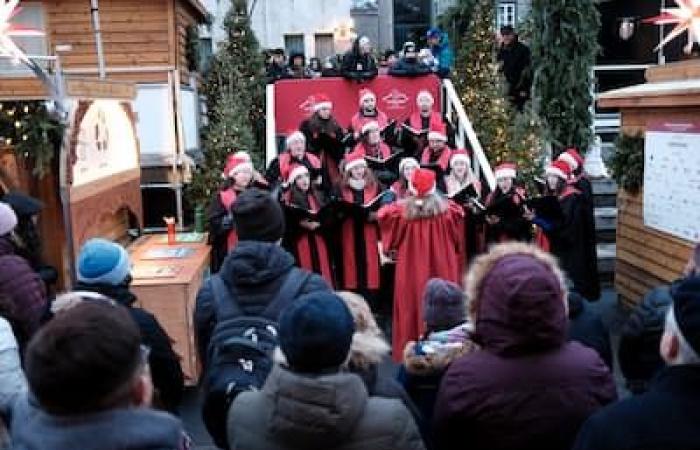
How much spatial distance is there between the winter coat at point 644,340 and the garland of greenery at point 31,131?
192 inches

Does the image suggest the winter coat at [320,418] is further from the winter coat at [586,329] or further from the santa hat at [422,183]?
the santa hat at [422,183]

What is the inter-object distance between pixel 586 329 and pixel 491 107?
9.32m

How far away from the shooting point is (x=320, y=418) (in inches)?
89.9

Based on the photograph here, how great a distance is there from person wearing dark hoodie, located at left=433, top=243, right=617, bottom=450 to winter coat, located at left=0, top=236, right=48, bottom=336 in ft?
7.10

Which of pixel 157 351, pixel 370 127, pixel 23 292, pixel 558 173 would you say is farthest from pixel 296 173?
pixel 157 351

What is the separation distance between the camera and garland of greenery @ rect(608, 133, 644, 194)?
8.50 m

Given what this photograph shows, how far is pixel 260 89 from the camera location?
14.8 m

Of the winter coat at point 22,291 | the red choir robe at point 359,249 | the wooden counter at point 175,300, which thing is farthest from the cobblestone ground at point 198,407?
the red choir robe at point 359,249

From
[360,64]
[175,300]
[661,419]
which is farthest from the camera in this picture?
[360,64]

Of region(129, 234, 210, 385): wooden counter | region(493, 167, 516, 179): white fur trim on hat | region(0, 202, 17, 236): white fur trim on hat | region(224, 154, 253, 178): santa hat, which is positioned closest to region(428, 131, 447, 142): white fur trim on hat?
region(493, 167, 516, 179): white fur trim on hat

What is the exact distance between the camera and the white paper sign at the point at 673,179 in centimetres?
724

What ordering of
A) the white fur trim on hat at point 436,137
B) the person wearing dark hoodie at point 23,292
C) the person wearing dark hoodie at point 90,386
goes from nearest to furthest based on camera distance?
the person wearing dark hoodie at point 90,386, the person wearing dark hoodie at point 23,292, the white fur trim on hat at point 436,137

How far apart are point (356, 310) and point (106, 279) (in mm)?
1254

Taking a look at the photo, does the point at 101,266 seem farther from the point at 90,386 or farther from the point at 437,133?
the point at 437,133
